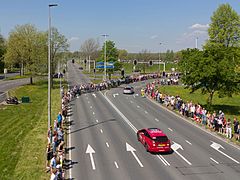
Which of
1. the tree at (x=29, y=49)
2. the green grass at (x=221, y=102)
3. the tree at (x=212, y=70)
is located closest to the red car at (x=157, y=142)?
the tree at (x=212, y=70)

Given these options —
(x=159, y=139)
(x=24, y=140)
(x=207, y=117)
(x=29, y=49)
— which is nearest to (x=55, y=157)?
(x=159, y=139)

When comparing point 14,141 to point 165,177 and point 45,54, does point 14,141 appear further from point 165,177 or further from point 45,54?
point 45,54

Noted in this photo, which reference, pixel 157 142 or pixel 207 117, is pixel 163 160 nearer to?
pixel 157 142

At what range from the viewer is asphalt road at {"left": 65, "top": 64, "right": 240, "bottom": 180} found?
20031 millimetres

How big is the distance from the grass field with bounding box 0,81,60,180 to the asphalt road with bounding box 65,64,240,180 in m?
2.19

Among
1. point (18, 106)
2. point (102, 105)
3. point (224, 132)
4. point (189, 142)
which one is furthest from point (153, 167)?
point (18, 106)

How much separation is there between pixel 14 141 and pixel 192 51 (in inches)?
1089

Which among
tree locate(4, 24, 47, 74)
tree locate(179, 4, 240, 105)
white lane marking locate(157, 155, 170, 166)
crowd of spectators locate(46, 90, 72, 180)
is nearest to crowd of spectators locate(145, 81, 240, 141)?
tree locate(179, 4, 240, 105)

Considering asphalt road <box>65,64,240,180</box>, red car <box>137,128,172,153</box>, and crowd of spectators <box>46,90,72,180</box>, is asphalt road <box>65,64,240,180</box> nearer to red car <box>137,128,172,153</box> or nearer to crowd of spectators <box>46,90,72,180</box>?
red car <box>137,128,172,153</box>

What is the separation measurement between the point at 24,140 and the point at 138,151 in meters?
9.32

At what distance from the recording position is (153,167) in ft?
69.5

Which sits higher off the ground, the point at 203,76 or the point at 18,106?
the point at 203,76

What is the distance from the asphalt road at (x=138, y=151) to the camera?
789 inches

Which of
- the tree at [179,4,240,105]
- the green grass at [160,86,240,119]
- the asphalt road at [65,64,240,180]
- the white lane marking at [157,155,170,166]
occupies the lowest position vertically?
the white lane marking at [157,155,170,166]
